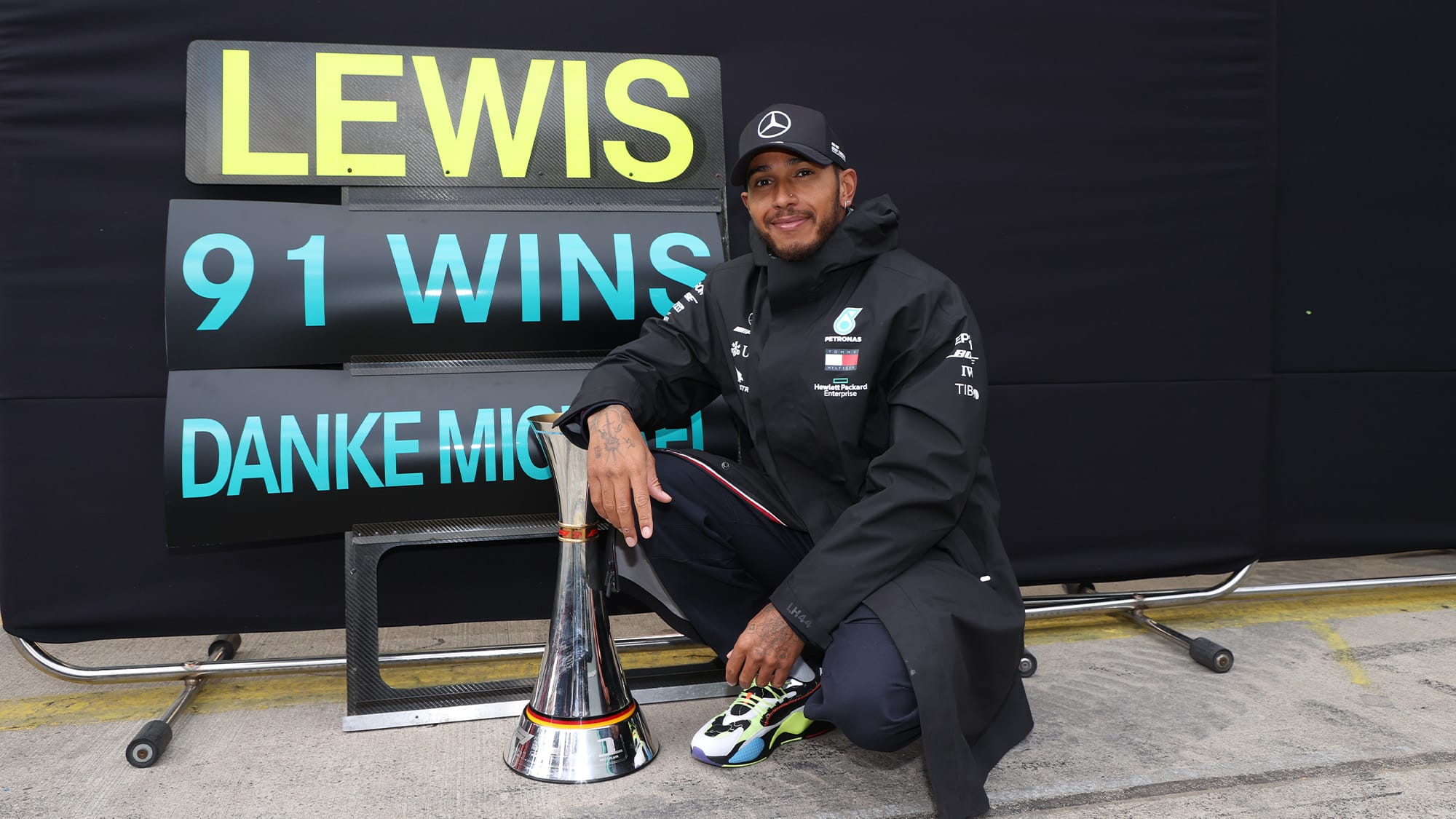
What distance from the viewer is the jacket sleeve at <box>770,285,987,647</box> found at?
161 centimetres

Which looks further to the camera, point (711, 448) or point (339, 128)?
point (711, 448)

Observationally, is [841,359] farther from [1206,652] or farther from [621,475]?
[1206,652]

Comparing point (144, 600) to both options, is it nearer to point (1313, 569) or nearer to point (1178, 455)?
point (1178, 455)

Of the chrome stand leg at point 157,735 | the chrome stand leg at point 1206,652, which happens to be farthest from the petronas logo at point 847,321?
the chrome stand leg at point 157,735

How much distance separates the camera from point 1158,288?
2596mm

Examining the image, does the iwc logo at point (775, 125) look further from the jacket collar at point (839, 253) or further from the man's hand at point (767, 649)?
the man's hand at point (767, 649)

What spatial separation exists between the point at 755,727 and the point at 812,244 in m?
0.90

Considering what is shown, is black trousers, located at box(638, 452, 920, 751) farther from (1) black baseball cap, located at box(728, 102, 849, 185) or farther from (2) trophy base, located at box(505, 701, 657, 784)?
(1) black baseball cap, located at box(728, 102, 849, 185)

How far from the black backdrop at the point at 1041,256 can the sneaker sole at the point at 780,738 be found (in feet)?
2.32

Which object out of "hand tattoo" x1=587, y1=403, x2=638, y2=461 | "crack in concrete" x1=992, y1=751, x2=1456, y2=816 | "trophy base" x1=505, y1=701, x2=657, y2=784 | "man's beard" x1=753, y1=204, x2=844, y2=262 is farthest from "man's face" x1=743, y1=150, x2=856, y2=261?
"crack in concrete" x1=992, y1=751, x2=1456, y2=816

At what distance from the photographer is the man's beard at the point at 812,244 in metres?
1.85

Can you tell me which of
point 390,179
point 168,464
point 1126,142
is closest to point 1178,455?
point 1126,142

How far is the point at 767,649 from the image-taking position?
1602 mm

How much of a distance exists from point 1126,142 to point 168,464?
7.68ft
